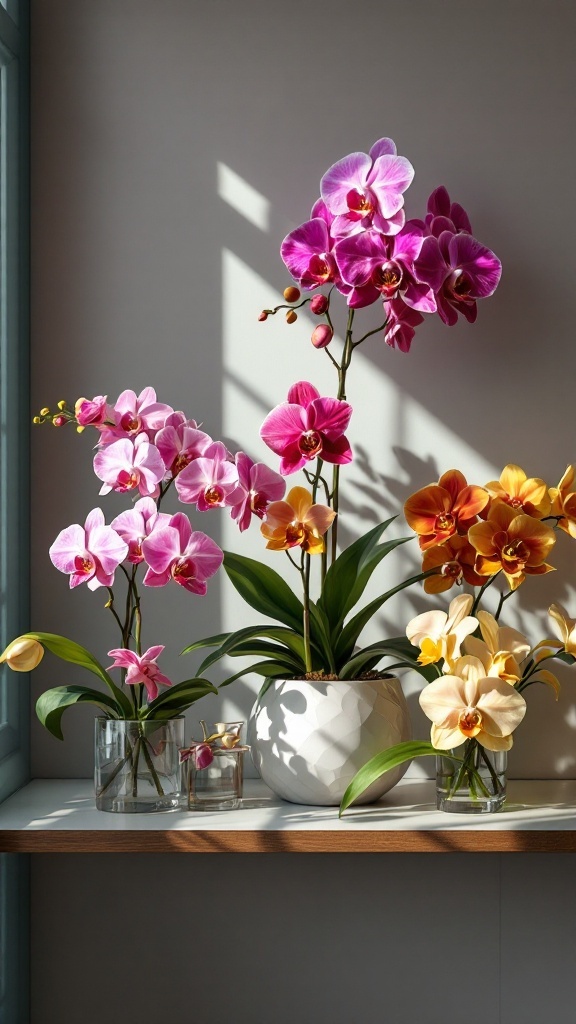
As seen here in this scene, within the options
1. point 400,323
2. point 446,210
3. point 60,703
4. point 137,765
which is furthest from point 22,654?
point 446,210

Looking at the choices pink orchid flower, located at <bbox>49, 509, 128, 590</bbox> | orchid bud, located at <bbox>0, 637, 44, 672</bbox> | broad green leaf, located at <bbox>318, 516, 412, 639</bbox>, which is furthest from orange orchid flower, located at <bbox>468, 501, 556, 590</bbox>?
orchid bud, located at <bbox>0, 637, 44, 672</bbox>

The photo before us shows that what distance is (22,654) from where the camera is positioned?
3.64ft

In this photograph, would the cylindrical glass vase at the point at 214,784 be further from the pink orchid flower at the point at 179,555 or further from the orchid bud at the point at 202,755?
the pink orchid flower at the point at 179,555

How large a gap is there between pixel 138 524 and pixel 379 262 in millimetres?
445

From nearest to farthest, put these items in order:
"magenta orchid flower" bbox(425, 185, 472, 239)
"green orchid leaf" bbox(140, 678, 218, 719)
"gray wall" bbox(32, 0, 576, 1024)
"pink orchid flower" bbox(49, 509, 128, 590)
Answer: "pink orchid flower" bbox(49, 509, 128, 590), "green orchid leaf" bbox(140, 678, 218, 719), "magenta orchid flower" bbox(425, 185, 472, 239), "gray wall" bbox(32, 0, 576, 1024)

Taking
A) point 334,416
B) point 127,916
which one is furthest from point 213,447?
point 127,916

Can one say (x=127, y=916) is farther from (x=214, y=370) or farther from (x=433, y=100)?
(x=433, y=100)

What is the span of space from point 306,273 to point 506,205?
0.36 meters

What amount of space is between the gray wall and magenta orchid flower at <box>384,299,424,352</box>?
0.11 meters

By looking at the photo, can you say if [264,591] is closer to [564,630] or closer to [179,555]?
[179,555]

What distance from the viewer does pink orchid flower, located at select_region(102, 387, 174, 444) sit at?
1.16m

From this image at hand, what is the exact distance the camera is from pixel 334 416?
1.11m

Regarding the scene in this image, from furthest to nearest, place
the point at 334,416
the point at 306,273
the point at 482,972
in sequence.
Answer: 1. the point at 482,972
2. the point at 306,273
3. the point at 334,416

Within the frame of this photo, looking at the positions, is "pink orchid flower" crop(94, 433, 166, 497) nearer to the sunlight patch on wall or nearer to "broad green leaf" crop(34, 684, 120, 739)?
"broad green leaf" crop(34, 684, 120, 739)
